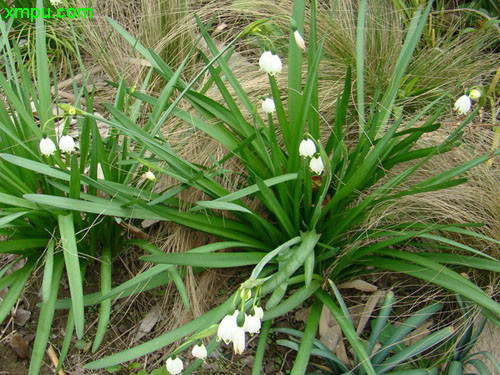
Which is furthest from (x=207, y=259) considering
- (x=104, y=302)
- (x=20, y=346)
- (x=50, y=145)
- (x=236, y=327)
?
(x=20, y=346)

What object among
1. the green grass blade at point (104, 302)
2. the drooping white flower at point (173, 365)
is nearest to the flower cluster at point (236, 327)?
the drooping white flower at point (173, 365)

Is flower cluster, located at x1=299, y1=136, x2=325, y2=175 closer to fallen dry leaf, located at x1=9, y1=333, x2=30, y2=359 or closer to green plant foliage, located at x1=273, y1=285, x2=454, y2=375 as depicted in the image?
green plant foliage, located at x1=273, y1=285, x2=454, y2=375

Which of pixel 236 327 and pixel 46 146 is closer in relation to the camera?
pixel 236 327

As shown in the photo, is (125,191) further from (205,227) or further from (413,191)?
(413,191)

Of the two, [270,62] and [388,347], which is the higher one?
[270,62]

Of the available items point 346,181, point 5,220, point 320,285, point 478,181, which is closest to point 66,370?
point 5,220

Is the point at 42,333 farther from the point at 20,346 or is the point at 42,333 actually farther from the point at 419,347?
the point at 419,347

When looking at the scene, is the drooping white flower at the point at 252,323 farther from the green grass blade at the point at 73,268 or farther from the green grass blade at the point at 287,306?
the green grass blade at the point at 73,268

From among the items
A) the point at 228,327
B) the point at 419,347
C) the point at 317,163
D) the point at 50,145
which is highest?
the point at 50,145

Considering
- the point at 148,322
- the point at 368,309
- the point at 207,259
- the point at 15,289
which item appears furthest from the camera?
the point at 148,322
